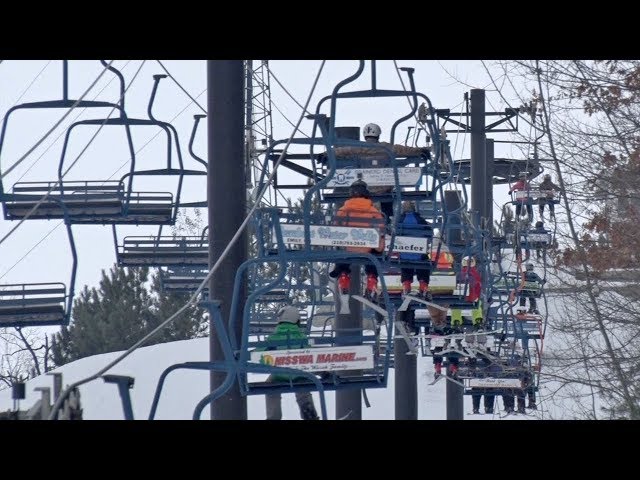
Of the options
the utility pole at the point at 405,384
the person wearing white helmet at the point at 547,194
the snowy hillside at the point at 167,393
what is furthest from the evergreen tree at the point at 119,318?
the utility pole at the point at 405,384

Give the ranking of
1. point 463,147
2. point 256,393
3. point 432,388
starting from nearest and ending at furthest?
point 256,393 < point 463,147 < point 432,388

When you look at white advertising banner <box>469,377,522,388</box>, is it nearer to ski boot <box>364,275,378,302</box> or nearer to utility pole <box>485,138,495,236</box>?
utility pole <box>485,138,495,236</box>

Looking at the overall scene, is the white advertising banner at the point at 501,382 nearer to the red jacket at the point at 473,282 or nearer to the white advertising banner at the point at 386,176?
the red jacket at the point at 473,282

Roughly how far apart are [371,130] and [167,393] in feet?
50.9

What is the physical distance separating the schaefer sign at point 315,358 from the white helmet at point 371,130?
3.79 metres

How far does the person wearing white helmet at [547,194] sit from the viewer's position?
18.1 meters

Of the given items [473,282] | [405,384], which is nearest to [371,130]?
[473,282]

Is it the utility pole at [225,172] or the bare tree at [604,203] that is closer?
the utility pole at [225,172]

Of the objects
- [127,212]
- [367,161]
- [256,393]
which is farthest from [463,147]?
[256,393]

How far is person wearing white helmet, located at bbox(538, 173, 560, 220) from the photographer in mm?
18141
